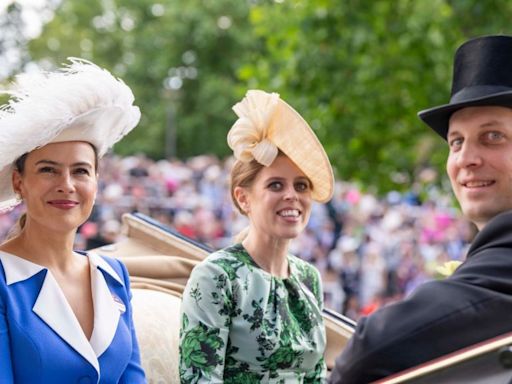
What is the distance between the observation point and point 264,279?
3557 mm

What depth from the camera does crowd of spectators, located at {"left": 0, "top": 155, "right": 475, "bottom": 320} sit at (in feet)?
48.1

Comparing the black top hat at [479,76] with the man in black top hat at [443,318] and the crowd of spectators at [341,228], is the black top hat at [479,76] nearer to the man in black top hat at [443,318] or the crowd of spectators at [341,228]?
the man in black top hat at [443,318]

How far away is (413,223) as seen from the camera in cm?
1750

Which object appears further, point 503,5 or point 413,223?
point 413,223

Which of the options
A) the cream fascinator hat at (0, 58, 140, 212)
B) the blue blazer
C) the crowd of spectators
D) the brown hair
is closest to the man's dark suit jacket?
the blue blazer

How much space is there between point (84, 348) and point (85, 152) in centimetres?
66

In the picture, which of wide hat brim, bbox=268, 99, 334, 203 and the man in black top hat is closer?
the man in black top hat

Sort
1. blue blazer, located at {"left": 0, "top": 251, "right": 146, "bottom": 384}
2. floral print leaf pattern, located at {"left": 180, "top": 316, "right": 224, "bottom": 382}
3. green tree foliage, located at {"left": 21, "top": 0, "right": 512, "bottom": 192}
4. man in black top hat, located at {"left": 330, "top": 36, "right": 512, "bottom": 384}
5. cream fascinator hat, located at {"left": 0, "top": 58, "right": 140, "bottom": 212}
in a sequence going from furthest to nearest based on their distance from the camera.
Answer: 1. green tree foliage, located at {"left": 21, "top": 0, "right": 512, "bottom": 192}
2. floral print leaf pattern, located at {"left": 180, "top": 316, "right": 224, "bottom": 382}
3. cream fascinator hat, located at {"left": 0, "top": 58, "right": 140, "bottom": 212}
4. blue blazer, located at {"left": 0, "top": 251, "right": 146, "bottom": 384}
5. man in black top hat, located at {"left": 330, "top": 36, "right": 512, "bottom": 384}

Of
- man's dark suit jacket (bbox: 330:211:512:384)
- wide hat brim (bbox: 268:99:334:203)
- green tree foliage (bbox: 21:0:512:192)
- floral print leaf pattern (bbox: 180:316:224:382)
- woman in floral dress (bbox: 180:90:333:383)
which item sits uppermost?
green tree foliage (bbox: 21:0:512:192)

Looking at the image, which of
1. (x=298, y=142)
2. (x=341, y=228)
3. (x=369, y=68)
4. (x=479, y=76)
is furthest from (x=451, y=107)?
(x=341, y=228)

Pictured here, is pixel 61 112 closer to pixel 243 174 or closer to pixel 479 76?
pixel 243 174

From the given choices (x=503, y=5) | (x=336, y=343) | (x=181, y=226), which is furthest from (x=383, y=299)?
(x=336, y=343)

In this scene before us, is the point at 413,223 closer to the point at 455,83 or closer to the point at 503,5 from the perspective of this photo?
the point at 503,5

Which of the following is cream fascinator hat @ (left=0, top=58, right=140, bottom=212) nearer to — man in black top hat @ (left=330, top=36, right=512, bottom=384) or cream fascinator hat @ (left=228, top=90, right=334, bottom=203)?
cream fascinator hat @ (left=228, top=90, right=334, bottom=203)
